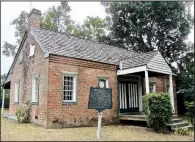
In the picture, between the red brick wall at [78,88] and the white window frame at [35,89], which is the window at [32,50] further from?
the red brick wall at [78,88]

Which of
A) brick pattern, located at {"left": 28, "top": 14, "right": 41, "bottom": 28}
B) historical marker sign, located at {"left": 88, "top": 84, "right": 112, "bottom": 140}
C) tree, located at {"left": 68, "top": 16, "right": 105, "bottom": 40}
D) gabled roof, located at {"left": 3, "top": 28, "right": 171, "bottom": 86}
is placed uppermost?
tree, located at {"left": 68, "top": 16, "right": 105, "bottom": 40}

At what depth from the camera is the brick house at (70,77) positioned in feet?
41.0

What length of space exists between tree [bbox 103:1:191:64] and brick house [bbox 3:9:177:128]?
12565 mm

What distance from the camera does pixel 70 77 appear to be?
13430 millimetres

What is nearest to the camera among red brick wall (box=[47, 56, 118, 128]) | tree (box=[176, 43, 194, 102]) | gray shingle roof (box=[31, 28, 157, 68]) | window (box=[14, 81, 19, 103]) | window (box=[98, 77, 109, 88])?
red brick wall (box=[47, 56, 118, 128])

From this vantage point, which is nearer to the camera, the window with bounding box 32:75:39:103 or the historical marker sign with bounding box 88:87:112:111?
the historical marker sign with bounding box 88:87:112:111

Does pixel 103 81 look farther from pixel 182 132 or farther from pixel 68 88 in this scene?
pixel 182 132

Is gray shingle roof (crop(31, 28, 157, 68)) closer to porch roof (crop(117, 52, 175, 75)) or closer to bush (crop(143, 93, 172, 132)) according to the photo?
porch roof (crop(117, 52, 175, 75))

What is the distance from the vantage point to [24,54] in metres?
17.3

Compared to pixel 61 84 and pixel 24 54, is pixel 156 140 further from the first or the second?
pixel 24 54

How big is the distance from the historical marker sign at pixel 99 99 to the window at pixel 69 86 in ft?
11.5

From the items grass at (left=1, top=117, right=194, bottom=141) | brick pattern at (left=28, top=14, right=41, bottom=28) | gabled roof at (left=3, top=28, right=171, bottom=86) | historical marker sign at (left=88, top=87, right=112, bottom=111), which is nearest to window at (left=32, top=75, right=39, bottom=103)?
gabled roof at (left=3, top=28, right=171, bottom=86)

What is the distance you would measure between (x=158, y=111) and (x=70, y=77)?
5.56 meters

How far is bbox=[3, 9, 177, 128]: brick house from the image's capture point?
492 inches
